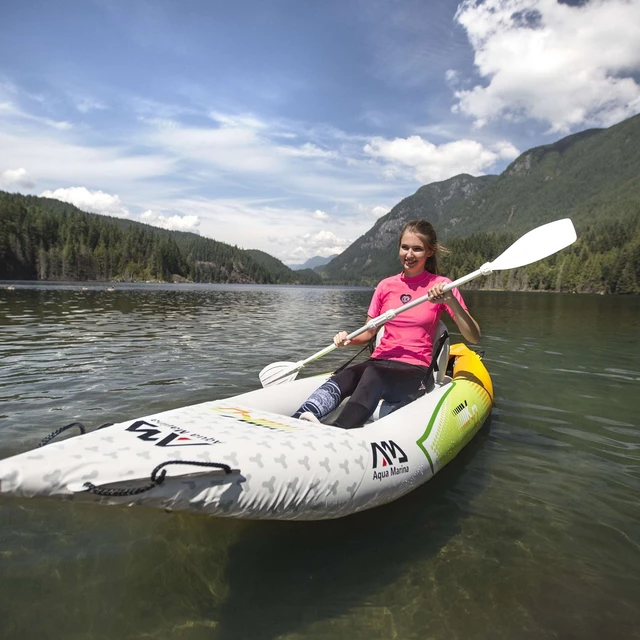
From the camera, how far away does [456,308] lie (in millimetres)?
5070

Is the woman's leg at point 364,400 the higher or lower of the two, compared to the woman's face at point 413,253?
lower

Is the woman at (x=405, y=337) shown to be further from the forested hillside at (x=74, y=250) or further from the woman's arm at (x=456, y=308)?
the forested hillside at (x=74, y=250)

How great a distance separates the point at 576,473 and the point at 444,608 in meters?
3.05

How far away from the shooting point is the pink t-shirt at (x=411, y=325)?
538cm

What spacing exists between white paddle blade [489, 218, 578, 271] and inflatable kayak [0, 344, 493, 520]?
300 cm

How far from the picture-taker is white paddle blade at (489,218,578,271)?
6.21 meters

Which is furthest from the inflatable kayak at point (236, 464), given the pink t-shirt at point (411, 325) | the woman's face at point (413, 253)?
the woman's face at point (413, 253)

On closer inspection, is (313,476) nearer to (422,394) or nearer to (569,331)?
(422,394)

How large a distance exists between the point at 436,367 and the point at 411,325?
727 mm

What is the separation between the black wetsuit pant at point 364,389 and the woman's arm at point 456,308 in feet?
2.38

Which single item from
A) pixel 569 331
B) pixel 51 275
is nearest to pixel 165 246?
pixel 51 275

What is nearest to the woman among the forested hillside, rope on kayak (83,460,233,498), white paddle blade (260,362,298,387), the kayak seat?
the kayak seat

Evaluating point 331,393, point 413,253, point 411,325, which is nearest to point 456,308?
point 411,325

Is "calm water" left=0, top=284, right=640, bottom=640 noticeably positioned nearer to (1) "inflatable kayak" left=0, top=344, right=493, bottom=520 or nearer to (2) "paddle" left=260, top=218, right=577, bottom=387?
(1) "inflatable kayak" left=0, top=344, right=493, bottom=520
